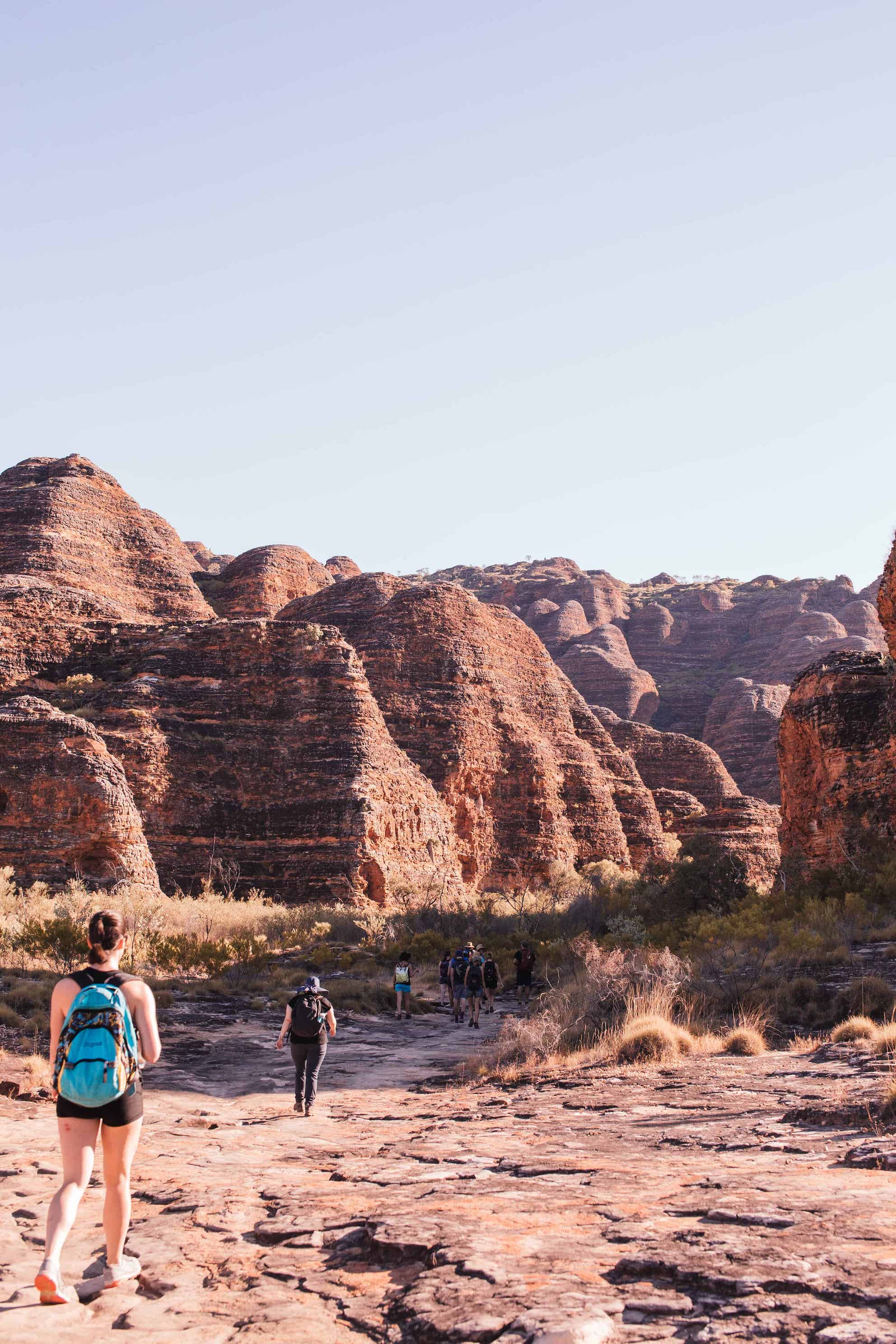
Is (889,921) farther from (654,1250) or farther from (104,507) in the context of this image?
(104,507)

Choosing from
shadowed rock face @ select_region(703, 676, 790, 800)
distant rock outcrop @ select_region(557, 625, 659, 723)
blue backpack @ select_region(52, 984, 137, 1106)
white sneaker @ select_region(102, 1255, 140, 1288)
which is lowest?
white sneaker @ select_region(102, 1255, 140, 1288)

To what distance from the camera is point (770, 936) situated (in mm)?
19625

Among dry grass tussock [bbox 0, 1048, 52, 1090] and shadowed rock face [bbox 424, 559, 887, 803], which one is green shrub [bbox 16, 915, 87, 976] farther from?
shadowed rock face [bbox 424, 559, 887, 803]

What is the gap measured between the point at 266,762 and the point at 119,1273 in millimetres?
30630

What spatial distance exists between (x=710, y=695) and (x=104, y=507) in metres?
57.6

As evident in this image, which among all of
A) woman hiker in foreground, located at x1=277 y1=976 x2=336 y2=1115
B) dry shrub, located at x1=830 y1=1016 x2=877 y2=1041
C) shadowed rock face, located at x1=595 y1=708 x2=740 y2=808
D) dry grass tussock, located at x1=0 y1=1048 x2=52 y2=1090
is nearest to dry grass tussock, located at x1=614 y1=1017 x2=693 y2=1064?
dry shrub, located at x1=830 y1=1016 x2=877 y2=1041

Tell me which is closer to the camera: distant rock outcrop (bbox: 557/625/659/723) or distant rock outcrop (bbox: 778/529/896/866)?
distant rock outcrop (bbox: 778/529/896/866)

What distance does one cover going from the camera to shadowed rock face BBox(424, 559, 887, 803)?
80.9 metres

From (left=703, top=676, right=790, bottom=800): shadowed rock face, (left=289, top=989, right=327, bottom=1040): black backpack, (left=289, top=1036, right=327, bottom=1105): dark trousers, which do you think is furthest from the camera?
(left=703, top=676, right=790, bottom=800): shadowed rock face

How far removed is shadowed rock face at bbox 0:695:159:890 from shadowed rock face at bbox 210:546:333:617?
2933cm

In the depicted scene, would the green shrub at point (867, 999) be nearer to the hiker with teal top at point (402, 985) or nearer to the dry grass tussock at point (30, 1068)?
the hiker with teal top at point (402, 985)

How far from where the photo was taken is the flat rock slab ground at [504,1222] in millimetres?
4051

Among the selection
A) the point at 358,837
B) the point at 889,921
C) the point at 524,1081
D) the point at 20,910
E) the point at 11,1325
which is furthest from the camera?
the point at 358,837

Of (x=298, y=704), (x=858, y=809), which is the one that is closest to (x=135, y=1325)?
(x=858, y=809)
